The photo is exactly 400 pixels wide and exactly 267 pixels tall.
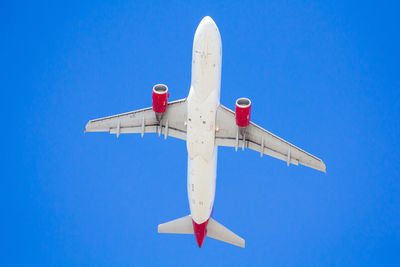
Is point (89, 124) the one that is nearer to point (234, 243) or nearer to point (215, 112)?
point (215, 112)

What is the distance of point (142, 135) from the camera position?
191ft

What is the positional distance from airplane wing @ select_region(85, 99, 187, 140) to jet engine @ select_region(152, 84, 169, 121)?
101 centimetres

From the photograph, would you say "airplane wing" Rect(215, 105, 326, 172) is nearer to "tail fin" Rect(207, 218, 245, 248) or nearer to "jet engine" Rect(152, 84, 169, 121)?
"jet engine" Rect(152, 84, 169, 121)

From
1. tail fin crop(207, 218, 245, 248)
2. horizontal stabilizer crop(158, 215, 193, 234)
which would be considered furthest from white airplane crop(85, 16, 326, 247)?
horizontal stabilizer crop(158, 215, 193, 234)

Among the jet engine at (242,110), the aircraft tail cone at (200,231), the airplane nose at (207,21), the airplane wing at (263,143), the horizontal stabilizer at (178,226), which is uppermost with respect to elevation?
the airplane nose at (207,21)

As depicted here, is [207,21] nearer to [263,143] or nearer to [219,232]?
[263,143]

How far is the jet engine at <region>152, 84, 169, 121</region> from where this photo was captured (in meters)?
55.7

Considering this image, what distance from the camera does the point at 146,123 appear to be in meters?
58.4

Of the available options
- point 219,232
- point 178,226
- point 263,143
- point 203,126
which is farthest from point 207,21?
point 219,232

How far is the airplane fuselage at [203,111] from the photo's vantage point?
53.7 m

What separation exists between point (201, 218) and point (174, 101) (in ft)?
29.8

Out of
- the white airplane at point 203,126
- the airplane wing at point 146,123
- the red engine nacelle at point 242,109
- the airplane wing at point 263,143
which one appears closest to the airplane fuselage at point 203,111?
the white airplane at point 203,126

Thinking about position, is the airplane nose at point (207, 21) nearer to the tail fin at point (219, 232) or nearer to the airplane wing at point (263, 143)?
the airplane wing at point (263, 143)

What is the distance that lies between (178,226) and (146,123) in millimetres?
8803
